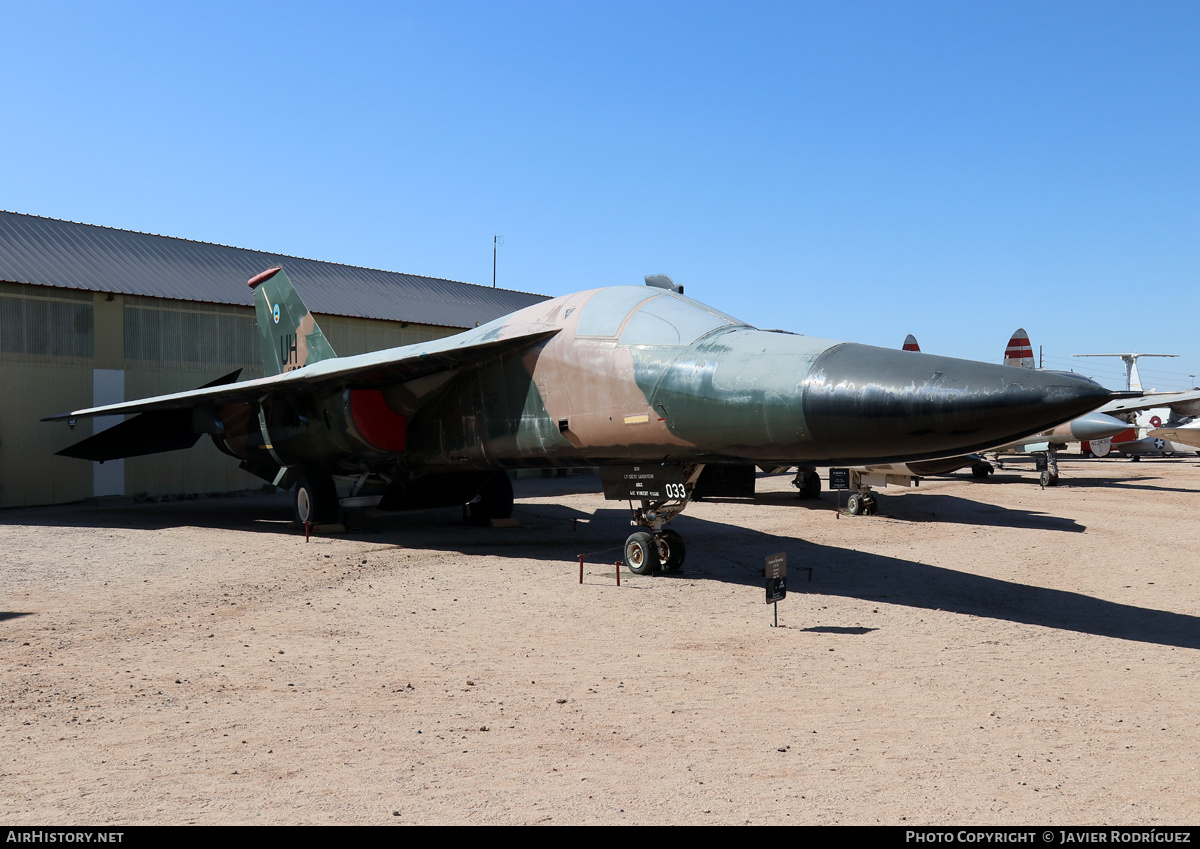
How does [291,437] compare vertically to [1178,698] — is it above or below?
above

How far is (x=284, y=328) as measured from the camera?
56.2ft

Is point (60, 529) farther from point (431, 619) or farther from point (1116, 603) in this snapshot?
point (1116, 603)

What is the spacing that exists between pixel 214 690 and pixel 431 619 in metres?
2.50

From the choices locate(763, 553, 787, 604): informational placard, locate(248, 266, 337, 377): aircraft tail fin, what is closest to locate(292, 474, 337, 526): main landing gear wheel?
locate(248, 266, 337, 377): aircraft tail fin

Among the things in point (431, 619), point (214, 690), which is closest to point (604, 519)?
point (431, 619)

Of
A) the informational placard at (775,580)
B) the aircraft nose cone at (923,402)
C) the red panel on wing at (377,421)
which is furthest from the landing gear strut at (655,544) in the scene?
the red panel on wing at (377,421)

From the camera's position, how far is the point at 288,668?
6.21 metres

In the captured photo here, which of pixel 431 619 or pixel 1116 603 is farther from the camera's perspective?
pixel 1116 603

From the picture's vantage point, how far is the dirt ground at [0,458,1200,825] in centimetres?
396

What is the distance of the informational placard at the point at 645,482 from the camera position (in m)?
9.68

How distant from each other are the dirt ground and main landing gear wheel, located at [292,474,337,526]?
1719 millimetres

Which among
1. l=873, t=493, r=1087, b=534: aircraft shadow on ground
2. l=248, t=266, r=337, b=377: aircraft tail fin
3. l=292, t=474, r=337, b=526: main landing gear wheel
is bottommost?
l=873, t=493, r=1087, b=534: aircraft shadow on ground

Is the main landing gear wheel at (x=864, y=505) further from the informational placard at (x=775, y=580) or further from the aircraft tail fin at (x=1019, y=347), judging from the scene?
the aircraft tail fin at (x=1019, y=347)

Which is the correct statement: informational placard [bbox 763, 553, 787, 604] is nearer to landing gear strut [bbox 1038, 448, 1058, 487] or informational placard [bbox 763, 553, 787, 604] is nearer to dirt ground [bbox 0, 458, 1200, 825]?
dirt ground [bbox 0, 458, 1200, 825]
